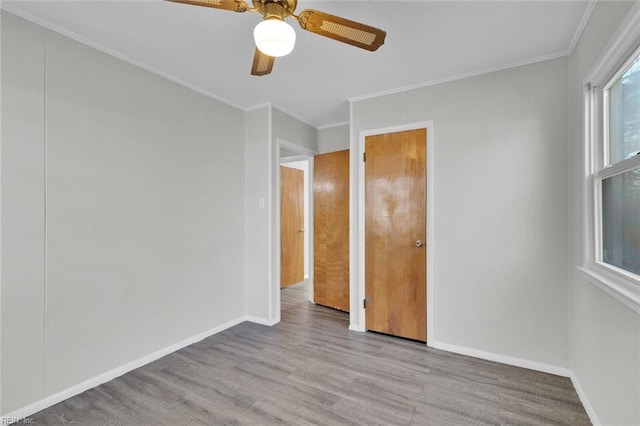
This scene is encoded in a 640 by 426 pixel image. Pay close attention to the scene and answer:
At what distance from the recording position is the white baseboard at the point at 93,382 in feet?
5.97

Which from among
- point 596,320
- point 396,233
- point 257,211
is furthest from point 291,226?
point 596,320

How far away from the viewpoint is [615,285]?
4.84 feet

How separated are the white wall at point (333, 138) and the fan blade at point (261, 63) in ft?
7.52

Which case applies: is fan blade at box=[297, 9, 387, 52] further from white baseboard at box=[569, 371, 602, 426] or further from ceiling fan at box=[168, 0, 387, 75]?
white baseboard at box=[569, 371, 602, 426]

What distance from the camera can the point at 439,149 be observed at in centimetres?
278

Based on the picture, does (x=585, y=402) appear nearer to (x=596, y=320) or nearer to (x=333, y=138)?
(x=596, y=320)

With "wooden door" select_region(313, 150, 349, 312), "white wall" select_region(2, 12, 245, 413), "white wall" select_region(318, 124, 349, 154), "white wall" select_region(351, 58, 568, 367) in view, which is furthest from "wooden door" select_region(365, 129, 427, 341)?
"white wall" select_region(2, 12, 245, 413)

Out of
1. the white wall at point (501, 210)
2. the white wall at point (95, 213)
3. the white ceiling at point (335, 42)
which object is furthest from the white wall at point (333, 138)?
the white wall at point (95, 213)

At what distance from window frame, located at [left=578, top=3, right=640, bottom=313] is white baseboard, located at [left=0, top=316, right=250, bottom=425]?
10.3 ft

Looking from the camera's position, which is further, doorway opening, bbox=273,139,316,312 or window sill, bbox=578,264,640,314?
doorway opening, bbox=273,139,316,312

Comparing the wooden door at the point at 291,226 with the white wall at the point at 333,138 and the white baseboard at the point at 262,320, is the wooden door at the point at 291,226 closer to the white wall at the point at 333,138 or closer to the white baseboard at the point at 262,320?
the white wall at the point at 333,138

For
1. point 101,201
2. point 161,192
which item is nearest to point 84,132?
point 101,201

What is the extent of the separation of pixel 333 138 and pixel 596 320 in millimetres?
3287

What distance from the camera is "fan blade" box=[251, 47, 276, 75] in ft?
5.74
